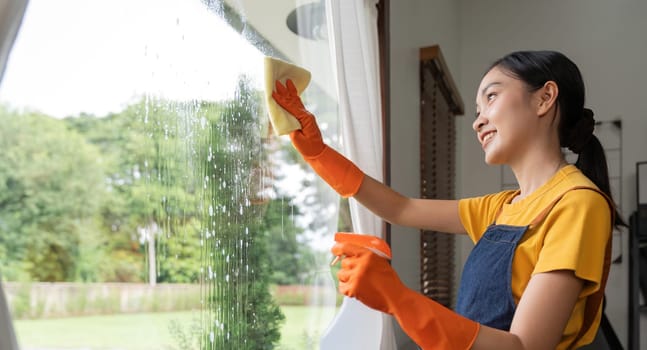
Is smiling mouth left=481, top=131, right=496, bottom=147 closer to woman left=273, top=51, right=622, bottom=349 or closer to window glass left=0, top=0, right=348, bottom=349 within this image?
woman left=273, top=51, right=622, bottom=349

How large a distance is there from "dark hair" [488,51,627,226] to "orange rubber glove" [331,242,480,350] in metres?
0.45

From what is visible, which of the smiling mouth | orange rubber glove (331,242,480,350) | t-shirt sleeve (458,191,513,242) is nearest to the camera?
orange rubber glove (331,242,480,350)

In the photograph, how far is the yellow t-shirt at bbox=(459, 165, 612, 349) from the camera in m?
0.92

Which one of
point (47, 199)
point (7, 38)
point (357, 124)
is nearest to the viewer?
point (7, 38)

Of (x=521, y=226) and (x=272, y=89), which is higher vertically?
(x=272, y=89)

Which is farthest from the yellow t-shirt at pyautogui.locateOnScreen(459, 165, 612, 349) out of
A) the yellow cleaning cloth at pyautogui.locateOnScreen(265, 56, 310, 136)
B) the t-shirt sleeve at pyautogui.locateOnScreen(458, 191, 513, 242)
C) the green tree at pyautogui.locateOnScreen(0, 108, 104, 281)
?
the green tree at pyautogui.locateOnScreen(0, 108, 104, 281)

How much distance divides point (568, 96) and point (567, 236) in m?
0.31

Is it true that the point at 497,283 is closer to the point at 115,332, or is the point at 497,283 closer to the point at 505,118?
the point at 505,118

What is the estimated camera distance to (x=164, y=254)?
106 cm

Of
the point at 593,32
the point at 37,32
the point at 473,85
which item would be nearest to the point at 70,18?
the point at 37,32

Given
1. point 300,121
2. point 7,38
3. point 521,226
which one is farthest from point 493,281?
point 7,38

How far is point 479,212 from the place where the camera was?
1302mm

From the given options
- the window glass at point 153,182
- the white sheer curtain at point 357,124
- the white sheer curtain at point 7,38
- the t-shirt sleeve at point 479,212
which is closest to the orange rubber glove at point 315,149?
the window glass at point 153,182

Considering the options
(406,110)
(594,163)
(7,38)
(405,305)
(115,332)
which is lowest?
(115,332)
